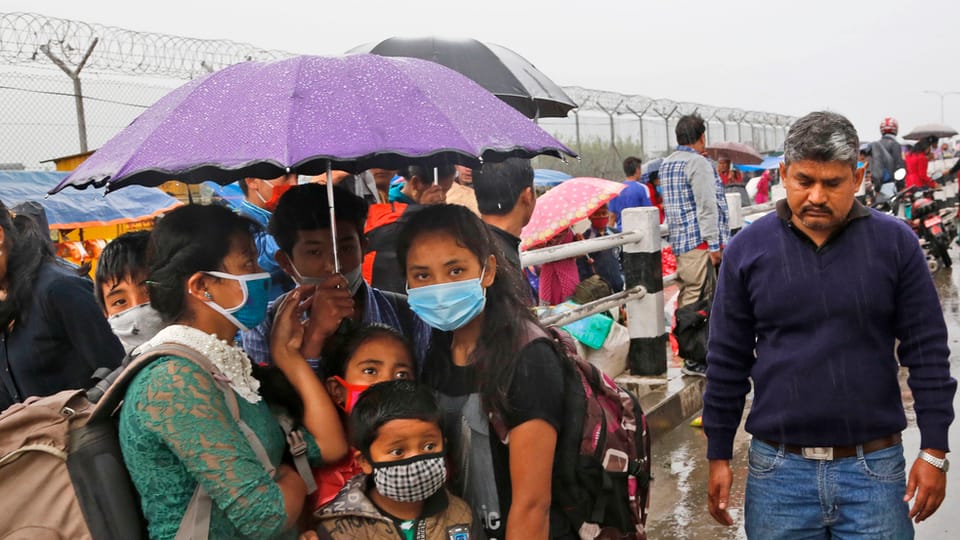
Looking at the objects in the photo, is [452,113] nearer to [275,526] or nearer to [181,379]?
[181,379]

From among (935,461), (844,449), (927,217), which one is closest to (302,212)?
(844,449)

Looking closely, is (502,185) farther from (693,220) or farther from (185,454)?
(693,220)

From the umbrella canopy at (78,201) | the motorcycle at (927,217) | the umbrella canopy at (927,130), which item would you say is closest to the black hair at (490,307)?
the umbrella canopy at (78,201)

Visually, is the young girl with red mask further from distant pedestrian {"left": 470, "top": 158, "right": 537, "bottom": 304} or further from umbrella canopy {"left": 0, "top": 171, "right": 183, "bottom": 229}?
umbrella canopy {"left": 0, "top": 171, "right": 183, "bottom": 229}

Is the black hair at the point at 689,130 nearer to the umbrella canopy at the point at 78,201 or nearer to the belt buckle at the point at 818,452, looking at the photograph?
the belt buckle at the point at 818,452

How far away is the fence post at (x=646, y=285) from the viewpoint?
6.32m

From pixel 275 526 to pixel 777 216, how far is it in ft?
5.59

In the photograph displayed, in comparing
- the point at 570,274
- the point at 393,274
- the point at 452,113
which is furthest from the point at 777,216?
the point at 570,274

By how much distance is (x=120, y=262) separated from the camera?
3.15 metres

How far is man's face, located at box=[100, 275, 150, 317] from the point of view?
3.16m

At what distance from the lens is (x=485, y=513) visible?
2.53 meters

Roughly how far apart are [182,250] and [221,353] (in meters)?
0.28

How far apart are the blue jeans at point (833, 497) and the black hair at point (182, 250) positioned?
1736 millimetres

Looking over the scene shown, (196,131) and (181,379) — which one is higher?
(196,131)
